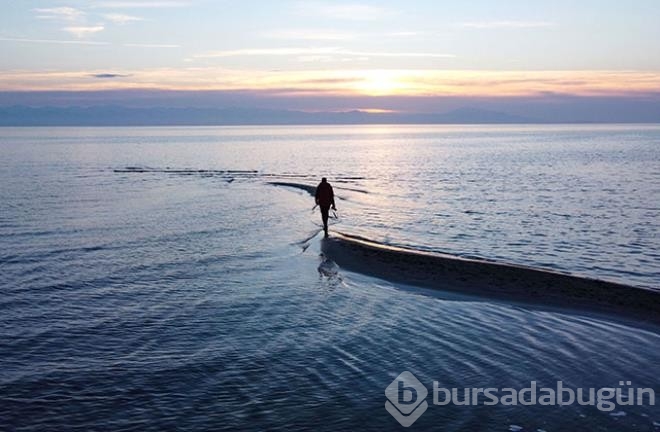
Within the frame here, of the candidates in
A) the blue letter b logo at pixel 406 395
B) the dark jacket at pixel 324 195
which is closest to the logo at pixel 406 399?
the blue letter b logo at pixel 406 395

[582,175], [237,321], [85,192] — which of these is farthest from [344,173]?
[237,321]

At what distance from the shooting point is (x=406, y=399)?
36.9 feet

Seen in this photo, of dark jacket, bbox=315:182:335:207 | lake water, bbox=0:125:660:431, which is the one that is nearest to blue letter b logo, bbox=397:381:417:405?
lake water, bbox=0:125:660:431

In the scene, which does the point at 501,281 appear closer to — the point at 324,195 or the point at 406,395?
the point at 406,395

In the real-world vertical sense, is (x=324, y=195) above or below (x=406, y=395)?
above

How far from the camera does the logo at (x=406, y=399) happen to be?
10617mm

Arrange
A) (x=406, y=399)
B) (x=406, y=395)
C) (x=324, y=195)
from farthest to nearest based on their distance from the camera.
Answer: (x=324, y=195)
(x=406, y=395)
(x=406, y=399)

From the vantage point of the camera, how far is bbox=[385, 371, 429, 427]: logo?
10617mm

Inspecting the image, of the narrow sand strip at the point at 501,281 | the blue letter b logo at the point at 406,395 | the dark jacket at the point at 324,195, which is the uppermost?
the dark jacket at the point at 324,195

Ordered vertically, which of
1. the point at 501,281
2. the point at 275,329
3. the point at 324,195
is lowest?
the point at 501,281

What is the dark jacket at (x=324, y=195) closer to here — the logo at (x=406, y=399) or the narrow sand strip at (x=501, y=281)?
the narrow sand strip at (x=501, y=281)

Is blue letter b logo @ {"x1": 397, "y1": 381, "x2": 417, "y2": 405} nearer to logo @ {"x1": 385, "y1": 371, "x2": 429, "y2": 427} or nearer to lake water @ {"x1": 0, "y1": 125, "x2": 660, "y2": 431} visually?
logo @ {"x1": 385, "y1": 371, "x2": 429, "y2": 427}

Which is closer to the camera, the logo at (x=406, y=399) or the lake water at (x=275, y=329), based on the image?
the logo at (x=406, y=399)

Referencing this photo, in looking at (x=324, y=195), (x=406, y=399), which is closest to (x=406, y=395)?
(x=406, y=399)
